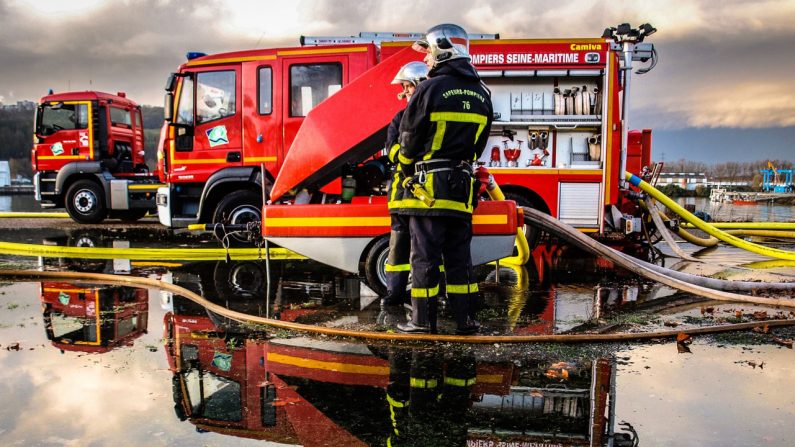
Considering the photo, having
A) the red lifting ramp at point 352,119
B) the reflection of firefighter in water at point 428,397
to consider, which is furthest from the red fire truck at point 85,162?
the reflection of firefighter in water at point 428,397

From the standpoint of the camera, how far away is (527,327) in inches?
182

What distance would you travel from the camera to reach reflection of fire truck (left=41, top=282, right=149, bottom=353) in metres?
4.29

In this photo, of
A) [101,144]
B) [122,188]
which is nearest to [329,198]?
[122,188]

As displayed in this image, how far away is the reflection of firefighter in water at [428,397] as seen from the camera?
2.76m

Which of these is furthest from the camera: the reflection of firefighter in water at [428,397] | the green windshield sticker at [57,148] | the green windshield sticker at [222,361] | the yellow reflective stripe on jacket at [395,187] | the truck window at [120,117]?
the truck window at [120,117]

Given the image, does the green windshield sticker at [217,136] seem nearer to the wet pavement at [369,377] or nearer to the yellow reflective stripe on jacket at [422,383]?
the wet pavement at [369,377]

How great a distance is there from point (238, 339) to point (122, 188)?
35.0 feet

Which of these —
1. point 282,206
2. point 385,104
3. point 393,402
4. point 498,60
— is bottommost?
point 393,402

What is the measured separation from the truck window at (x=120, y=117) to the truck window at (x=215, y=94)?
6947 millimetres

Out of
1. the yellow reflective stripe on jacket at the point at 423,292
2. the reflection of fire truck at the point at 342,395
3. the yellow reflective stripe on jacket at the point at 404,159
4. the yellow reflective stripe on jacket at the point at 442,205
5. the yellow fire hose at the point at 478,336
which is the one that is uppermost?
the yellow reflective stripe on jacket at the point at 404,159

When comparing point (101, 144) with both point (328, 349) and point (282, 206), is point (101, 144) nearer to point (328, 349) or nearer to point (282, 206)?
point (282, 206)

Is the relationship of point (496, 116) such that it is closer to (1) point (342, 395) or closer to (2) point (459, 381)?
(2) point (459, 381)

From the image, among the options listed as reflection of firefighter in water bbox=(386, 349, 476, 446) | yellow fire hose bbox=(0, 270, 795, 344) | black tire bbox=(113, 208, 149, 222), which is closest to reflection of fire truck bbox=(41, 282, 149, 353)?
yellow fire hose bbox=(0, 270, 795, 344)

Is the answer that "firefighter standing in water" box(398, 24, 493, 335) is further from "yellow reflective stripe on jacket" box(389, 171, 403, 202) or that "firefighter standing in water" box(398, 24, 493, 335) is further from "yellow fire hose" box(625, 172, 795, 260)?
"yellow fire hose" box(625, 172, 795, 260)
